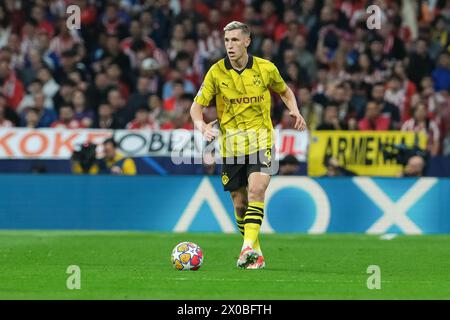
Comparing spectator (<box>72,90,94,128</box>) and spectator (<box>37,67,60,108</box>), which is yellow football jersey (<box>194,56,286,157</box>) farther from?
spectator (<box>37,67,60,108</box>)

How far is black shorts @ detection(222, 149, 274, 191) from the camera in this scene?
12.5 meters

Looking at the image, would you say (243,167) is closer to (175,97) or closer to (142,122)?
(142,122)

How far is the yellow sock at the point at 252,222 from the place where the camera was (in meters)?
12.2

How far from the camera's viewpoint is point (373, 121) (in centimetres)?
2147

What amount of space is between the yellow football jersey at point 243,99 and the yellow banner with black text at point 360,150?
25.7ft

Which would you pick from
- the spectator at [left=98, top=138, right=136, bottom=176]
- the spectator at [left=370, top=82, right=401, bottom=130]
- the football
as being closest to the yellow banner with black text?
the spectator at [left=370, top=82, right=401, bottom=130]

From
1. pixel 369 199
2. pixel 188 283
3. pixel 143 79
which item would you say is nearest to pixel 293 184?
pixel 369 199

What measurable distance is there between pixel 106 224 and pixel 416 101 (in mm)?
6226

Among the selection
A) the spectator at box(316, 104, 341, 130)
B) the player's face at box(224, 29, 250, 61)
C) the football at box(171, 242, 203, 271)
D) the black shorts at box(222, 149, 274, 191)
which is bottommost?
the football at box(171, 242, 203, 271)

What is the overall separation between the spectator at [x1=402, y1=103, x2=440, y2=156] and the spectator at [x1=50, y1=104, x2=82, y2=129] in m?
5.75

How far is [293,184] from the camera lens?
1941cm

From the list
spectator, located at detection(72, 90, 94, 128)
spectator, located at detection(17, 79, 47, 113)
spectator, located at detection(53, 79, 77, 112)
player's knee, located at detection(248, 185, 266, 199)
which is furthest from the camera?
spectator, located at detection(17, 79, 47, 113)

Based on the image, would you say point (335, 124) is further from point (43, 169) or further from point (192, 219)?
point (43, 169)

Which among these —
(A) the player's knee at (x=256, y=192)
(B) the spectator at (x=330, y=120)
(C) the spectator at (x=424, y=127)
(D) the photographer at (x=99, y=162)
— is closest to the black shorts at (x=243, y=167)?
(A) the player's knee at (x=256, y=192)
